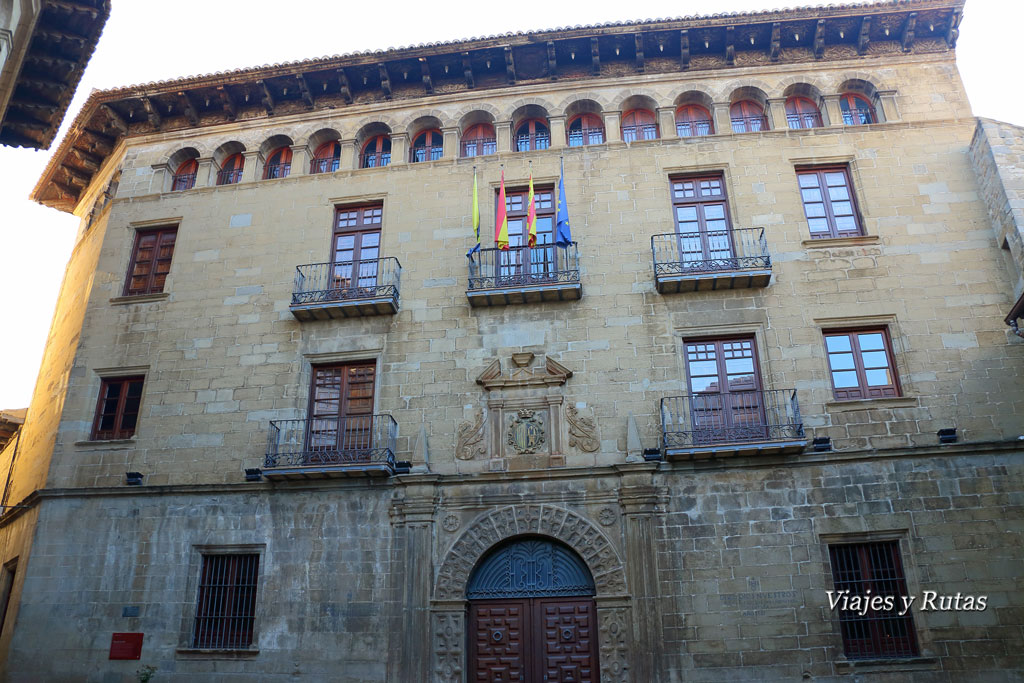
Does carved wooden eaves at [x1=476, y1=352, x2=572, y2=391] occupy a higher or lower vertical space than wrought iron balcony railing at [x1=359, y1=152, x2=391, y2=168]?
lower

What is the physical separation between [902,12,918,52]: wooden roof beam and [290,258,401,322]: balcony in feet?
39.7

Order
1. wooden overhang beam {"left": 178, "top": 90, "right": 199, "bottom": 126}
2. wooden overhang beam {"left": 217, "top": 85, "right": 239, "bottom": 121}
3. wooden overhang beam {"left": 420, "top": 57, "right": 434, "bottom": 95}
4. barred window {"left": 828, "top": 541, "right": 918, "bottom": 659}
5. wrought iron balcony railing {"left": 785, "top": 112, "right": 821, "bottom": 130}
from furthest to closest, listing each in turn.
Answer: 1. wooden overhang beam {"left": 178, "top": 90, "right": 199, "bottom": 126}
2. wooden overhang beam {"left": 217, "top": 85, "right": 239, "bottom": 121}
3. wooden overhang beam {"left": 420, "top": 57, "right": 434, "bottom": 95}
4. wrought iron balcony railing {"left": 785, "top": 112, "right": 821, "bottom": 130}
5. barred window {"left": 828, "top": 541, "right": 918, "bottom": 659}

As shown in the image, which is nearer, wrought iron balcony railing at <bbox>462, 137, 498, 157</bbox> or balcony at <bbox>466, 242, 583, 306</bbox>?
balcony at <bbox>466, 242, 583, 306</bbox>

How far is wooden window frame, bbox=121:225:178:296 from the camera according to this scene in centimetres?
1766

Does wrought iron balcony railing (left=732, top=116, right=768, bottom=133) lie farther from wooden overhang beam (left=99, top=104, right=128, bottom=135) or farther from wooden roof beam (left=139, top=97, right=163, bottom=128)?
wooden overhang beam (left=99, top=104, right=128, bottom=135)

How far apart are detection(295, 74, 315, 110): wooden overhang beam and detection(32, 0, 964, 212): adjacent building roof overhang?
2 cm

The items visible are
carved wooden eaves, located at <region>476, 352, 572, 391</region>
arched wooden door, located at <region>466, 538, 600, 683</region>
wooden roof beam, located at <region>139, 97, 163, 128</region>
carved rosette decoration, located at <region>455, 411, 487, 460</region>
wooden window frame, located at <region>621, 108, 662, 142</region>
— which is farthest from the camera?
wooden roof beam, located at <region>139, 97, 163, 128</region>

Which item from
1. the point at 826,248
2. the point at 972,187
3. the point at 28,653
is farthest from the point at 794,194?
the point at 28,653

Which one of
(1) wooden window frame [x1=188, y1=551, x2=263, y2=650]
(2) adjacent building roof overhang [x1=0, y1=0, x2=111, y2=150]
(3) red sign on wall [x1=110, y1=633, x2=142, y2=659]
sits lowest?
A: (3) red sign on wall [x1=110, y1=633, x2=142, y2=659]

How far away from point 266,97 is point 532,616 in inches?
521

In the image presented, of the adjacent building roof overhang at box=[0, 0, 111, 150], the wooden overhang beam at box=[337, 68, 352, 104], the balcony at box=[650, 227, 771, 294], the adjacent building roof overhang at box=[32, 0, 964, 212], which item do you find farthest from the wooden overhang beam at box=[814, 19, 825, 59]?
the adjacent building roof overhang at box=[0, 0, 111, 150]

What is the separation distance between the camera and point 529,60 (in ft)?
59.0

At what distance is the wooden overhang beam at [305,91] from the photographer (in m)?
18.4

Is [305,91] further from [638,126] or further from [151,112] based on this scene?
[638,126]
